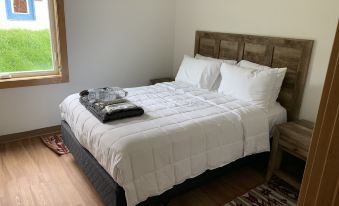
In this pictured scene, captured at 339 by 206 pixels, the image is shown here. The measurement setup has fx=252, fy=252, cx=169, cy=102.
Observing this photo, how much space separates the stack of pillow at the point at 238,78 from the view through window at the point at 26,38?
1677mm

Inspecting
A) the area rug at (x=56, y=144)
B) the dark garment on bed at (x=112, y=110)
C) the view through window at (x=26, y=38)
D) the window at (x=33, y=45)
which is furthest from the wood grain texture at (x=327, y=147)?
the view through window at (x=26, y=38)

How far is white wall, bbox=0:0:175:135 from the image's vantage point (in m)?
2.96

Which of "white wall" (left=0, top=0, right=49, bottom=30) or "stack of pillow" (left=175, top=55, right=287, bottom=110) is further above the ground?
"white wall" (left=0, top=0, right=49, bottom=30)

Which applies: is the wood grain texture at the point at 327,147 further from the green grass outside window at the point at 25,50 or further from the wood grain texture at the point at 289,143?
the green grass outside window at the point at 25,50

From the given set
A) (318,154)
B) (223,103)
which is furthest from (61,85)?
(318,154)

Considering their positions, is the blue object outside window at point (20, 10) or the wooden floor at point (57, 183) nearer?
the wooden floor at point (57, 183)

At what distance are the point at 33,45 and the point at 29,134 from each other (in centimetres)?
106

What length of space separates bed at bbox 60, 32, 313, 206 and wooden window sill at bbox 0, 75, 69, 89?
0.70m

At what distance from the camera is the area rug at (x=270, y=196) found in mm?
2051

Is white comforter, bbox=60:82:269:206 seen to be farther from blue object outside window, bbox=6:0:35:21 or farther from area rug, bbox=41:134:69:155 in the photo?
blue object outside window, bbox=6:0:35:21

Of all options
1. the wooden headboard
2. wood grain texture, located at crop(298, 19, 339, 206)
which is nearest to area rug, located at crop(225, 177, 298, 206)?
the wooden headboard

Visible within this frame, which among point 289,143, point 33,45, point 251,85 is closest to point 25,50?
point 33,45

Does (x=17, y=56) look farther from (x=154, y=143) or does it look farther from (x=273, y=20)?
(x=273, y=20)

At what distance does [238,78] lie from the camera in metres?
2.58
